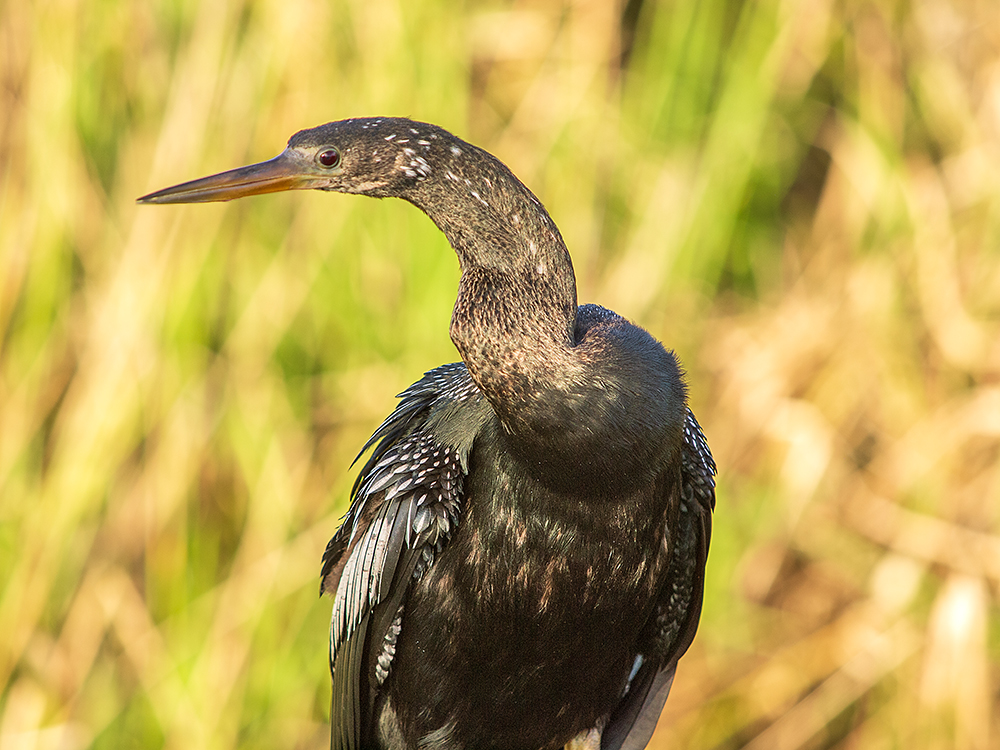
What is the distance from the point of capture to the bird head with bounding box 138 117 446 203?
2170 mm

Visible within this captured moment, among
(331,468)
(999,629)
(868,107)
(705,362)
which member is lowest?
(999,629)

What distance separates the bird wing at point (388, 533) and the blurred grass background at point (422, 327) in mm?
1371

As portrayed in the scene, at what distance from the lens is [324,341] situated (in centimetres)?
437

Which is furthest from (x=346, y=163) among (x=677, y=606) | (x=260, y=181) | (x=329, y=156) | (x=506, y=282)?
(x=677, y=606)

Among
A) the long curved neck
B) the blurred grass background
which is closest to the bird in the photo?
the long curved neck

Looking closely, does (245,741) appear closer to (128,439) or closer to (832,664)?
(128,439)

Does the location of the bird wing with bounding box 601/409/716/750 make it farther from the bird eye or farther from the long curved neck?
the bird eye

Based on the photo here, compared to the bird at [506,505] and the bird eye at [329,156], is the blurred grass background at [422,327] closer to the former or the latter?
the bird at [506,505]

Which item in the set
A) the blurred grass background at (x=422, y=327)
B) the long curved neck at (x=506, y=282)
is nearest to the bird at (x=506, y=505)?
the long curved neck at (x=506, y=282)

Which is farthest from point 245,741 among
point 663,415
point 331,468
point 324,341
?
point 663,415

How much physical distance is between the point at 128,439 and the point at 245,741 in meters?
1.20

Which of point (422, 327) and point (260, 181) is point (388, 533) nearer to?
point (260, 181)

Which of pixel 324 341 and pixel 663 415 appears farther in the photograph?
pixel 324 341

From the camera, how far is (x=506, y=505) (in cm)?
244
